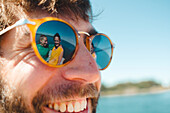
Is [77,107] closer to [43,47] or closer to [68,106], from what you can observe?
[68,106]

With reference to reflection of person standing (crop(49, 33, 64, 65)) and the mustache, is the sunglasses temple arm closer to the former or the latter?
reflection of person standing (crop(49, 33, 64, 65))

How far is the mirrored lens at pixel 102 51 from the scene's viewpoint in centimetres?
232

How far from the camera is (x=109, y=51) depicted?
2482 mm

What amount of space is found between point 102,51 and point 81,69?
0.81 meters

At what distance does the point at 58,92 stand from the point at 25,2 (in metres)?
0.83

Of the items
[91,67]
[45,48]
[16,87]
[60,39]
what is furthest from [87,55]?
[16,87]

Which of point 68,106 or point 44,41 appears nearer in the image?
point 44,41

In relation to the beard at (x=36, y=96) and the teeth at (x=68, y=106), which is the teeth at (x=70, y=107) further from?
the beard at (x=36, y=96)

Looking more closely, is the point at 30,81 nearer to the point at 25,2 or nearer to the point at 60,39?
the point at 60,39

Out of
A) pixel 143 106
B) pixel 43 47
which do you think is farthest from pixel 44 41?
pixel 143 106

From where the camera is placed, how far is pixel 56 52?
160 cm

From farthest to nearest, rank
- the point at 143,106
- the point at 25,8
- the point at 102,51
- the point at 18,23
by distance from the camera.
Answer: the point at 143,106, the point at 102,51, the point at 25,8, the point at 18,23

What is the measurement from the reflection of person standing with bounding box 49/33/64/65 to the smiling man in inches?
1.3

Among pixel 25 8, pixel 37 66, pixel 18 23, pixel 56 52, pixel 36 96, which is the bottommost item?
pixel 36 96
